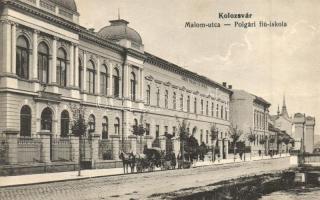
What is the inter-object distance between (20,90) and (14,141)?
330 cm

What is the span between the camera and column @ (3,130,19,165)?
21.4 m

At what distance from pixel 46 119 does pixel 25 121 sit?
5.52 feet

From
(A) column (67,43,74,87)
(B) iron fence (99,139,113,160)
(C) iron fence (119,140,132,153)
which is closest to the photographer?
(A) column (67,43,74,87)

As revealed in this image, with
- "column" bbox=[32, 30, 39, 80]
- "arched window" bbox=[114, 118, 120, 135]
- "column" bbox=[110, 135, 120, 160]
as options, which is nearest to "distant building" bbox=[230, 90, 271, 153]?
"arched window" bbox=[114, 118, 120, 135]

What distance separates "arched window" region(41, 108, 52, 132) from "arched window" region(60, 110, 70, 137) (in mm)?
A: 1209

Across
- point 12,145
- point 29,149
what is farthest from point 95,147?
point 12,145

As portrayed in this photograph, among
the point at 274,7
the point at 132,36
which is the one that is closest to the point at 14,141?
the point at 274,7

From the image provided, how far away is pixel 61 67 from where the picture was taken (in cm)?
2812

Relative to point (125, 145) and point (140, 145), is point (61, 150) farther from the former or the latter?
point (140, 145)

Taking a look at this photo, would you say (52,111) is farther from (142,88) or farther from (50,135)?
(142,88)

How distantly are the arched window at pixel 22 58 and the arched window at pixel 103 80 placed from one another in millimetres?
8512

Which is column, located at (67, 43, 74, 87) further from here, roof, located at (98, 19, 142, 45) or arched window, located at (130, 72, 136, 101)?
arched window, located at (130, 72, 136, 101)

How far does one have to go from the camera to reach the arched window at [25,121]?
2456cm

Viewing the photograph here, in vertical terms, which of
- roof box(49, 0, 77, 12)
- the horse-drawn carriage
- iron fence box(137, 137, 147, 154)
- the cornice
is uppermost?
roof box(49, 0, 77, 12)
